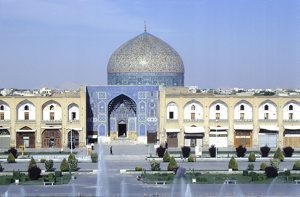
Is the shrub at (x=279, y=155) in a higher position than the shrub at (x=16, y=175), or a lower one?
higher

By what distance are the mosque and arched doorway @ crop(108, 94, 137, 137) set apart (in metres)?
0.13

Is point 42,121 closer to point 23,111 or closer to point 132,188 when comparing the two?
point 23,111

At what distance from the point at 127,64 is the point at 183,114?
5273mm

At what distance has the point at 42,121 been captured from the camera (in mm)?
43031

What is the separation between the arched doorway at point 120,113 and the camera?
44875mm

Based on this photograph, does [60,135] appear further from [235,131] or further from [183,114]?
[235,131]

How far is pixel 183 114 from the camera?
4325cm

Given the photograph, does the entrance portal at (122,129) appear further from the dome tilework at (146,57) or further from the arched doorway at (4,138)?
the arched doorway at (4,138)

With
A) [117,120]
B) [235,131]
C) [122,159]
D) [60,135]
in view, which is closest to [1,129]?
[60,135]

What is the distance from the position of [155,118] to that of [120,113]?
211 cm

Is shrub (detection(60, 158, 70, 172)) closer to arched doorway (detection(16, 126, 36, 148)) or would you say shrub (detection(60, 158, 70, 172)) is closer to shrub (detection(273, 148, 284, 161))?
shrub (detection(273, 148, 284, 161))

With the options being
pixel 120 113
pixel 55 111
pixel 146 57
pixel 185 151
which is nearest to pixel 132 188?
pixel 185 151

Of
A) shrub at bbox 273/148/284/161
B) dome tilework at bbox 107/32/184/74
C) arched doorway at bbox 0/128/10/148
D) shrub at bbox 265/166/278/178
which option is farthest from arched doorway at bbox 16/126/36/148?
shrub at bbox 265/166/278/178

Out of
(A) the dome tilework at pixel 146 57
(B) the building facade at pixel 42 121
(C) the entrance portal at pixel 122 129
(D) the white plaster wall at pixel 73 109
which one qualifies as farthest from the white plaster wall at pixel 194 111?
(D) the white plaster wall at pixel 73 109
